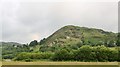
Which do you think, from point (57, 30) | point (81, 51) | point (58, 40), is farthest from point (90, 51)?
point (57, 30)

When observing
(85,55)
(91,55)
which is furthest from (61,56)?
(91,55)

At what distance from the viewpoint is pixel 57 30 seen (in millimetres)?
193625

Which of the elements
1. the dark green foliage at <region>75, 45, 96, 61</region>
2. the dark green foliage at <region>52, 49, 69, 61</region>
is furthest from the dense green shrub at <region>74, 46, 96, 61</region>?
the dark green foliage at <region>52, 49, 69, 61</region>

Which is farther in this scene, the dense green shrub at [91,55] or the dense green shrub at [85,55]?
the dense green shrub at [85,55]

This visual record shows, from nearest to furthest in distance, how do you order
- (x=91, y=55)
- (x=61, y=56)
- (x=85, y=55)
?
1. (x=91, y=55)
2. (x=85, y=55)
3. (x=61, y=56)

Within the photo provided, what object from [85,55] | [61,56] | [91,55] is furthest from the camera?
[61,56]

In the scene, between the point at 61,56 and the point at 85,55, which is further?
the point at 61,56

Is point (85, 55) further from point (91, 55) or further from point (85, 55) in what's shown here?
point (91, 55)

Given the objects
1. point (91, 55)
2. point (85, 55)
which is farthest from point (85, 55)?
point (91, 55)

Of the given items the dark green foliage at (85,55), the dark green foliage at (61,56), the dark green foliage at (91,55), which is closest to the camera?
the dark green foliage at (91,55)

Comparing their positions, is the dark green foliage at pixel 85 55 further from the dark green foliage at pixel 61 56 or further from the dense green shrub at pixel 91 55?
the dark green foliage at pixel 61 56

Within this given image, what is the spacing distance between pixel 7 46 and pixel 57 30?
7955cm

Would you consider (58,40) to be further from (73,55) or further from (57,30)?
(73,55)

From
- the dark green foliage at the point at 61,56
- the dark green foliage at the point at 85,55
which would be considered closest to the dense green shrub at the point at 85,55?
the dark green foliage at the point at 85,55
